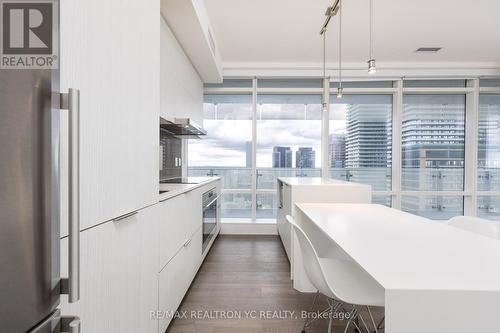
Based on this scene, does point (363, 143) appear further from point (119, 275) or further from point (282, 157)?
point (119, 275)

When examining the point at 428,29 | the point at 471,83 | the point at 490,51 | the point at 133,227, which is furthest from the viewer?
the point at 471,83

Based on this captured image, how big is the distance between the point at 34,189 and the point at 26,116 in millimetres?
165

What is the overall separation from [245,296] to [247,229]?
92.8 inches

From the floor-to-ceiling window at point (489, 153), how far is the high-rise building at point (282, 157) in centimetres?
337

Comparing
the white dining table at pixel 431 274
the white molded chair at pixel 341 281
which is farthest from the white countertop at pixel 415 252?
the white molded chair at pixel 341 281

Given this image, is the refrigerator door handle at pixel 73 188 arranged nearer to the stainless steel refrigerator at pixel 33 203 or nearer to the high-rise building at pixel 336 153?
the stainless steel refrigerator at pixel 33 203

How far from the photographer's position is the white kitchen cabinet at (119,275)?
0.94 m

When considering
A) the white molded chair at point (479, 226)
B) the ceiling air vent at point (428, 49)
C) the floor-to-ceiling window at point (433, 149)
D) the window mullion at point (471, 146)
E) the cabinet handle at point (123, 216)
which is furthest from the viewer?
the floor-to-ceiling window at point (433, 149)

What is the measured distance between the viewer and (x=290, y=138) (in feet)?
16.4

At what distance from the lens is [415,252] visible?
46.8 inches

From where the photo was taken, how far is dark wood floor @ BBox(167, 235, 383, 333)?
2021 mm

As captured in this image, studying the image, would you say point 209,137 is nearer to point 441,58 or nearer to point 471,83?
point 441,58

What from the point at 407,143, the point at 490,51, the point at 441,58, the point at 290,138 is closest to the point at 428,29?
the point at 441,58

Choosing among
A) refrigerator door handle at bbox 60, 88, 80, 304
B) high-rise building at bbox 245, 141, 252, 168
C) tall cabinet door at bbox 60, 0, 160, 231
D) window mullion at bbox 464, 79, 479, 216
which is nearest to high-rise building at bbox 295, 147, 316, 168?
high-rise building at bbox 245, 141, 252, 168
